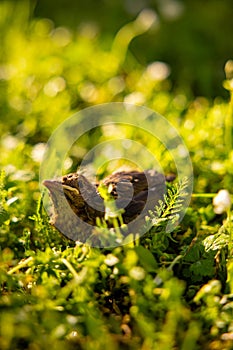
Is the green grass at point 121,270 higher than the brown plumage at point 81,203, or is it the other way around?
the brown plumage at point 81,203

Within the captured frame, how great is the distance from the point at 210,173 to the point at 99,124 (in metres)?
0.71

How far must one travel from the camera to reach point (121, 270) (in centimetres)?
151

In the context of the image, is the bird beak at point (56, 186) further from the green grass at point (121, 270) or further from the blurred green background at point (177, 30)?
the blurred green background at point (177, 30)

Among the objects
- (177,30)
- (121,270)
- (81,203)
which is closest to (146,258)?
(121,270)

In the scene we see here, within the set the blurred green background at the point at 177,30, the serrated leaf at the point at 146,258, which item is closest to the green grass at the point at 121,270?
the serrated leaf at the point at 146,258

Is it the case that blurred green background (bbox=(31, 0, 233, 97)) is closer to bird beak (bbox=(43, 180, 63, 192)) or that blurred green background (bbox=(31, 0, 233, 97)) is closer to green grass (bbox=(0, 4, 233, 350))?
green grass (bbox=(0, 4, 233, 350))

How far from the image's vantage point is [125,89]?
302 cm

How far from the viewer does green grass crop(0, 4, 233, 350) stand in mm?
1375

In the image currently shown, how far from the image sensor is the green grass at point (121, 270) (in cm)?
138

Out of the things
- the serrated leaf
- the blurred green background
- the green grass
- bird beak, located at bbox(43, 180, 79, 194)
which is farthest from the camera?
the blurred green background

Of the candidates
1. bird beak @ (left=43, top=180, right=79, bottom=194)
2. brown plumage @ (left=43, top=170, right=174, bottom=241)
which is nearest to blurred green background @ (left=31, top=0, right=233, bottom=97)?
brown plumage @ (left=43, top=170, right=174, bottom=241)

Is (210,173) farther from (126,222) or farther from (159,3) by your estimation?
(159,3)

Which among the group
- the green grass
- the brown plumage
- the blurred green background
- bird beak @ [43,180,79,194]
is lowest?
the blurred green background

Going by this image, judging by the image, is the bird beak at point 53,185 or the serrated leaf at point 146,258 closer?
the serrated leaf at point 146,258
